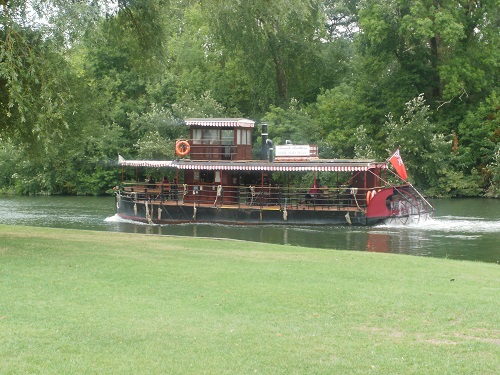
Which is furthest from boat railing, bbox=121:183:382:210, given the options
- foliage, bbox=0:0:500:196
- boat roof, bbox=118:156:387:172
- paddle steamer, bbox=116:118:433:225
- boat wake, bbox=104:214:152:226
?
foliage, bbox=0:0:500:196

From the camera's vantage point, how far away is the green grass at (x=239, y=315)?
8.32 m

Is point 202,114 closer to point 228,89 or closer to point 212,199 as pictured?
point 228,89

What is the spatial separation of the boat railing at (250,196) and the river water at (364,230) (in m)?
1.83

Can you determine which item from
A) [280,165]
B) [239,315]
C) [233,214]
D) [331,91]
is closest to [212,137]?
[280,165]

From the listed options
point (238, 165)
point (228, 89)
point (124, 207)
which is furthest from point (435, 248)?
point (228, 89)

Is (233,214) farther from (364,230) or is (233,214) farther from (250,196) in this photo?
(364,230)

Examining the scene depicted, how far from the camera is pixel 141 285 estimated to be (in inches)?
521

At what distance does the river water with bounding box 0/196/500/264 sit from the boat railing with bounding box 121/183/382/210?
6.00 ft

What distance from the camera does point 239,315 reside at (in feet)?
35.4

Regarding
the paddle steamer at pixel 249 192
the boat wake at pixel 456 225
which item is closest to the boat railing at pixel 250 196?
the paddle steamer at pixel 249 192

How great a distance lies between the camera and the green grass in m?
8.32

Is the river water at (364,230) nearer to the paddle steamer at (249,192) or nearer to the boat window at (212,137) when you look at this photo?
the paddle steamer at (249,192)

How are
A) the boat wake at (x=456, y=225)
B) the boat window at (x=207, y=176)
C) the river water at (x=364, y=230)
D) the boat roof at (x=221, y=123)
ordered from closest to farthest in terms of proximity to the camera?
the river water at (x=364, y=230) < the boat wake at (x=456, y=225) < the boat roof at (x=221, y=123) < the boat window at (x=207, y=176)

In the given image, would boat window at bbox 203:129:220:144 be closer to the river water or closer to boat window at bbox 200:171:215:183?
boat window at bbox 200:171:215:183
